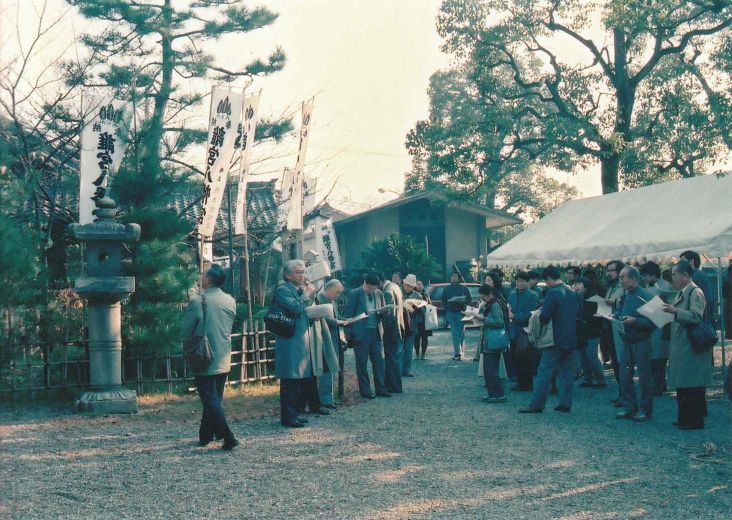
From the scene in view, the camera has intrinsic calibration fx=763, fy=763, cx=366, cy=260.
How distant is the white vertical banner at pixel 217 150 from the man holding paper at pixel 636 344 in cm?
630

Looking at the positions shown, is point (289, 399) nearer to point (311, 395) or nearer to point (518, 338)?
point (311, 395)

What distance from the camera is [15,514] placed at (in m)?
5.34

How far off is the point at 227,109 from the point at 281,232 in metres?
4.98

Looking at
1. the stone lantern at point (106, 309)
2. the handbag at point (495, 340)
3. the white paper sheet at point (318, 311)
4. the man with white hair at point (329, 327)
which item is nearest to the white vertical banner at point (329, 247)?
the man with white hair at point (329, 327)

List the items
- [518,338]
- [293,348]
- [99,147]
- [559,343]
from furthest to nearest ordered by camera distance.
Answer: [99,147], [518,338], [559,343], [293,348]

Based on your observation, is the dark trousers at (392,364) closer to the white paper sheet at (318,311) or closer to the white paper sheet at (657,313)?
the white paper sheet at (318,311)

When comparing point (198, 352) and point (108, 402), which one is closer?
point (198, 352)

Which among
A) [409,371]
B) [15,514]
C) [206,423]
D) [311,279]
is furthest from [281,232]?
[15,514]

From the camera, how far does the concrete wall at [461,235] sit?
111ft

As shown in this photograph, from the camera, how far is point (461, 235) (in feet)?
112

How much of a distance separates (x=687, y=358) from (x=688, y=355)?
0.11 feet

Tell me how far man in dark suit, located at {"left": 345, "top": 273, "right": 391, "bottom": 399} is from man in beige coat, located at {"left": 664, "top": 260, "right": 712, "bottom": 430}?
14.1ft

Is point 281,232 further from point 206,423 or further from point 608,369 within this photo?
point 206,423

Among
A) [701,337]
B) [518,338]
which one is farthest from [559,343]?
[518,338]
